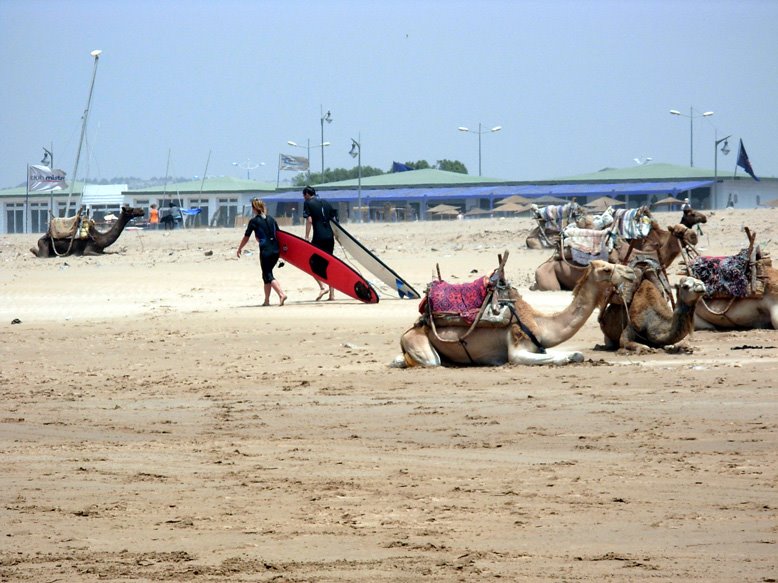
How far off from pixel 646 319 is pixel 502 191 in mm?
63694

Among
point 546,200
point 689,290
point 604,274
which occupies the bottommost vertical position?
point 689,290

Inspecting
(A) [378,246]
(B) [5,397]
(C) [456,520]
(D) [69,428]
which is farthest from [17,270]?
(C) [456,520]

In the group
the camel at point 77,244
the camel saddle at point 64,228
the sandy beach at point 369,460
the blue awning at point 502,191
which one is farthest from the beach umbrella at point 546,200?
the sandy beach at point 369,460

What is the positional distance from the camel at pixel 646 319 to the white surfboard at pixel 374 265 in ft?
22.0

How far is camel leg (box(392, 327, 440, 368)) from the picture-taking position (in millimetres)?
12805

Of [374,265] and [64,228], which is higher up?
[64,228]

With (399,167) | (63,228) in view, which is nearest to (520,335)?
(63,228)

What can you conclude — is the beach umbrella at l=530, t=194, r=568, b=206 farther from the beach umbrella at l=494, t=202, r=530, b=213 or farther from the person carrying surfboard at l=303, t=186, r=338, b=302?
the person carrying surfboard at l=303, t=186, r=338, b=302

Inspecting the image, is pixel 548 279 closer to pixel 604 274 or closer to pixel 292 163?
pixel 604 274

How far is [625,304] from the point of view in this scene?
13.0 meters

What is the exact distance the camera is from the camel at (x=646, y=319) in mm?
12898

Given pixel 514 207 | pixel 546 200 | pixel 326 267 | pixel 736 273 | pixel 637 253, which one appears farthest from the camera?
pixel 546 200

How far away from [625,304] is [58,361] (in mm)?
6122

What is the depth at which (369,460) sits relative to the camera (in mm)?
8727
